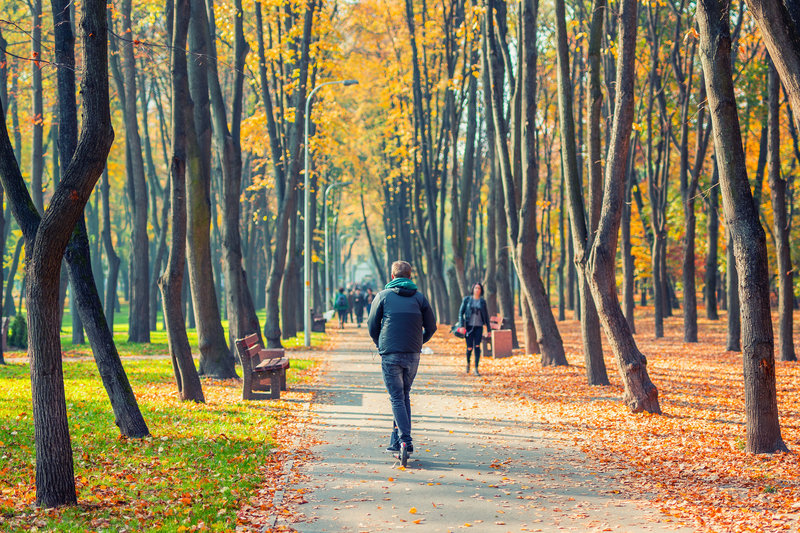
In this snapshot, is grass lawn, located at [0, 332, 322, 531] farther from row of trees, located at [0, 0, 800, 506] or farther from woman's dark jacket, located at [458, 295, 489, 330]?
woman's dark jacket, located at [458, 295, 489, 330]

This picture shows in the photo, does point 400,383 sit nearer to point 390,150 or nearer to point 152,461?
point 152,461

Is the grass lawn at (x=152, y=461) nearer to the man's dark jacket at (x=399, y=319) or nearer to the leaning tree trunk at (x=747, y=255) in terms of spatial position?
the man's dark jacket at (x=399, y=319)

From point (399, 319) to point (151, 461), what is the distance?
9.06 feet

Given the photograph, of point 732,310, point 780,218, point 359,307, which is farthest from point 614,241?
point 359,307

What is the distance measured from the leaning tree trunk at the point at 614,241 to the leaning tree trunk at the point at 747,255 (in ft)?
9.16

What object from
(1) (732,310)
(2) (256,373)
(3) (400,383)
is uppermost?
(1) (732,310)

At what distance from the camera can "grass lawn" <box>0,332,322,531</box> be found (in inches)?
242

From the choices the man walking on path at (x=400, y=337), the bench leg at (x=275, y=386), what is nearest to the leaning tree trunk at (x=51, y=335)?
the man walking on path at (x=400, y=337)

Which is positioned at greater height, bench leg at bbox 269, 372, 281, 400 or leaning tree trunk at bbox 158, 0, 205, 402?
leaning tree trunk at bbox 158, 0, 205, 402

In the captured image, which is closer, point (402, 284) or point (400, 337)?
point (400, 337)

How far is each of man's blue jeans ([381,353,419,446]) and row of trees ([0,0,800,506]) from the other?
9.97 ft

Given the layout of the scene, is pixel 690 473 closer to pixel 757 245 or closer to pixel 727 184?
pixel 757 245

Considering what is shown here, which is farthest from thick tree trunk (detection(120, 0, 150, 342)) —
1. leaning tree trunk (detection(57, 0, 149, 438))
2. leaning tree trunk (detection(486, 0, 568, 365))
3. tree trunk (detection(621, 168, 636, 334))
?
leaning tree trunk (detection(57, 0, 149, 438))

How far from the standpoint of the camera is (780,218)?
57.5ft
